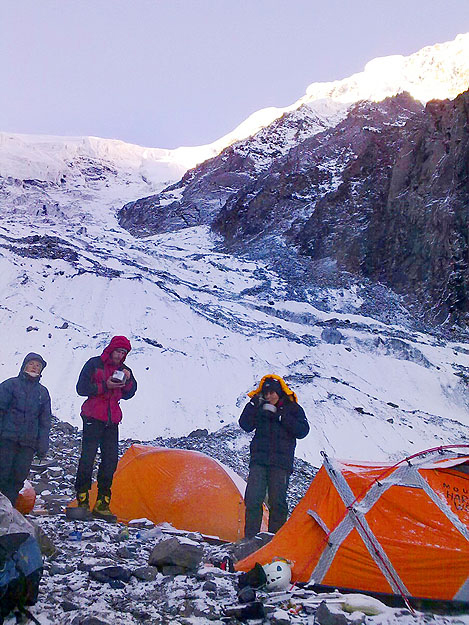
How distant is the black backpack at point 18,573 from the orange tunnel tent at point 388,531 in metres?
1.68

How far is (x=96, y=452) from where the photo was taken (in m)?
5.59

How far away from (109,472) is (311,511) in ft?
8.16

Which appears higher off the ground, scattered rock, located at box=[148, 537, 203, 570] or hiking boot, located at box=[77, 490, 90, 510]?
scattered rock, located at box=[148, 537, 203, 570]

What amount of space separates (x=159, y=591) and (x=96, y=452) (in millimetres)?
2257

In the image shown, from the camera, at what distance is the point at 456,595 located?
3.50 metres

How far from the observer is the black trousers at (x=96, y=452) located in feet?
18.2

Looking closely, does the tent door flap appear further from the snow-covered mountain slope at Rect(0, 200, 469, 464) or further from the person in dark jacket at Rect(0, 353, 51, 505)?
the snow-covered mountain slope at Rect(0, 200, 469, 464)

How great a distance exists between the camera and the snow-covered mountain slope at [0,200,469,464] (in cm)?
1314

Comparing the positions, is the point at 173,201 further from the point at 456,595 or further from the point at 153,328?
the point at 456,595

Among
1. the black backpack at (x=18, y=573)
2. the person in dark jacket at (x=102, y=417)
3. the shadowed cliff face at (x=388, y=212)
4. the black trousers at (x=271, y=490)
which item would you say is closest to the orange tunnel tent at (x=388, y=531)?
the black trousers at (x=271, y=490)

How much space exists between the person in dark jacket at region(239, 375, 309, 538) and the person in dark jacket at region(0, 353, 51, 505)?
199cm

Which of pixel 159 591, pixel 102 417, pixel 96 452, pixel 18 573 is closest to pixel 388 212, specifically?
pixel 102 417

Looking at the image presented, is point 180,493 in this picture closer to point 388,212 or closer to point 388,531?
point 388,531

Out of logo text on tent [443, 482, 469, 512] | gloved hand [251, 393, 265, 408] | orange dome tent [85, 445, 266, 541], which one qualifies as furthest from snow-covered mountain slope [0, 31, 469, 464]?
logo text on tent [443, 482, 469, 512]
